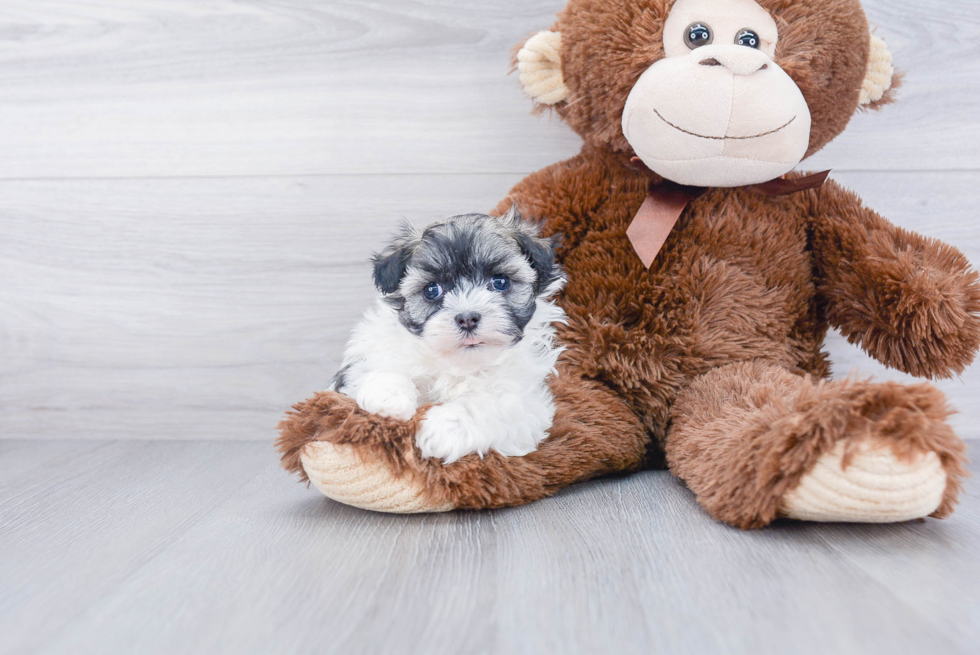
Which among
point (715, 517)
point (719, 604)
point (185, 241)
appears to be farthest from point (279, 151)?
point (719, 604)

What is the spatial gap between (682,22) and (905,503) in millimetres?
819

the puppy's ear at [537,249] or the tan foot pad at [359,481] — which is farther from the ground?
the puppy's ear at [537,249]

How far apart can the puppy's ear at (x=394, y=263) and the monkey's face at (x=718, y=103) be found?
425mm

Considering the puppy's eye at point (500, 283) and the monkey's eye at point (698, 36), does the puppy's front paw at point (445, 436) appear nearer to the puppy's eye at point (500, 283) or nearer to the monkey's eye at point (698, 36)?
the puppy's eye at point (500, 283)

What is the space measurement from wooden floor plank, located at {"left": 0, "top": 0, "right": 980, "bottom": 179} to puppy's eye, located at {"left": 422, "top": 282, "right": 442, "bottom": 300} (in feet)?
1.98

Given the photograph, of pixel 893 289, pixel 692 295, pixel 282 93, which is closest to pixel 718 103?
pixel 692 295

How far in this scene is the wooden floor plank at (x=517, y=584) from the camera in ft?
2.37

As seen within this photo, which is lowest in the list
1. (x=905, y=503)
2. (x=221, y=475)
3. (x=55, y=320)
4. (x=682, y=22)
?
(x=221, y=475)

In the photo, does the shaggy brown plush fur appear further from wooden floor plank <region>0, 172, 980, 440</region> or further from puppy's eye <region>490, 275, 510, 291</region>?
wooden floor plank <region>0, 172, 980, 440</region>

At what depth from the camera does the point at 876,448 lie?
34.5 inches

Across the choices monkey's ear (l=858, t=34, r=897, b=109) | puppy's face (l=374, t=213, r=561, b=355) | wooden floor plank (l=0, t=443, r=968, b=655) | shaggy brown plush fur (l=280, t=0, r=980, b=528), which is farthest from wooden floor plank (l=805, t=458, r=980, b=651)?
monkey's ear (l=858, t=34, r=897, b=109)

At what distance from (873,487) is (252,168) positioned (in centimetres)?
140

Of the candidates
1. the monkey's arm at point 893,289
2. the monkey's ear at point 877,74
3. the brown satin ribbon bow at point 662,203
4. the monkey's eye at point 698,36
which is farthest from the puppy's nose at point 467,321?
the monkey's ear at point 877,74

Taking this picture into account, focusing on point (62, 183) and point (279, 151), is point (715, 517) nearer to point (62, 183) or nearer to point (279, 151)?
point (279, 151)
